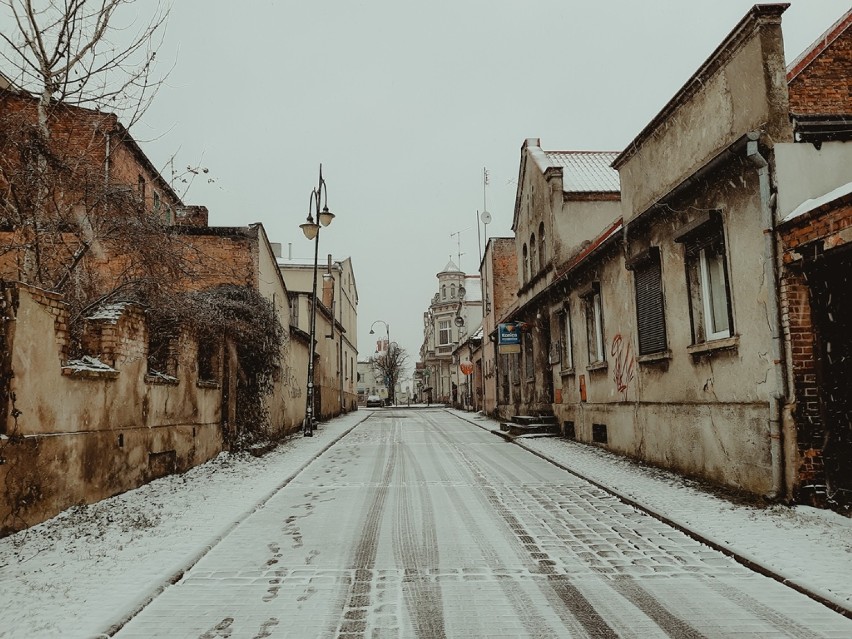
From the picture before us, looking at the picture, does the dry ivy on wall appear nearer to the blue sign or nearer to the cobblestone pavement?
the cobblestone pavement

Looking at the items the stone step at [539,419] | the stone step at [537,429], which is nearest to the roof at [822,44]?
the stone step at [537,429]

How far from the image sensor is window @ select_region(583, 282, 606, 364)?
14469 millimetres

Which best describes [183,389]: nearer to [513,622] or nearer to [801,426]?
[513,622]

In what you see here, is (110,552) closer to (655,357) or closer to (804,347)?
(804,347)

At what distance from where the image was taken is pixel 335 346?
3738 centimetres

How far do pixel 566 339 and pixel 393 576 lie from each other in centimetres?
1305

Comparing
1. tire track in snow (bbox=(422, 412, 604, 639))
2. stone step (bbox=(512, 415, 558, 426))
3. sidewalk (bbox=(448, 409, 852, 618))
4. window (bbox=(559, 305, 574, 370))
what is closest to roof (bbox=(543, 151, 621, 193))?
window (bbox=(559, 305, 574, 370))

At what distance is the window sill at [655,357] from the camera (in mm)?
10336

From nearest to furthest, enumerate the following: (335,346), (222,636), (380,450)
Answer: (222,636) → (380,450) → (335,346)

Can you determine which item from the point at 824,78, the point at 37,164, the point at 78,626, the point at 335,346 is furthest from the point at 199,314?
the point at 335,346

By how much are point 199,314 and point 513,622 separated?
28.4ft

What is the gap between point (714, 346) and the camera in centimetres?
866

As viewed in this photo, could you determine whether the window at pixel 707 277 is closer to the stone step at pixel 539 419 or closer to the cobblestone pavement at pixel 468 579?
the cobblestone pavement at pixel 468 579

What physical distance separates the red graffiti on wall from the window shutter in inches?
24.4
